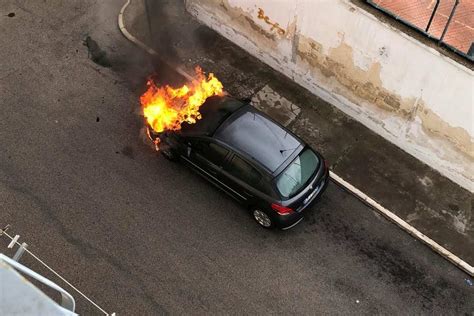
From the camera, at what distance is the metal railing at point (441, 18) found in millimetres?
9508

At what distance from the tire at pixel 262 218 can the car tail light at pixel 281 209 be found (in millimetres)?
334

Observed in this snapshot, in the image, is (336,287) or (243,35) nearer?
(336,287)

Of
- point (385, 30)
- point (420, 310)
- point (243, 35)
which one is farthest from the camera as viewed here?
point (243, 35)

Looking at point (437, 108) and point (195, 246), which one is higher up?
point (437, 108)

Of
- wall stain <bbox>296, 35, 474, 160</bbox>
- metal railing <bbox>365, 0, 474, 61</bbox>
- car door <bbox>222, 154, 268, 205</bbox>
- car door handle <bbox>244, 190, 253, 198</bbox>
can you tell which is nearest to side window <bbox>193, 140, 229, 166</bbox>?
car door <bbox>222, 154, 268, 205</bbox>

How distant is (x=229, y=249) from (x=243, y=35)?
598 cm

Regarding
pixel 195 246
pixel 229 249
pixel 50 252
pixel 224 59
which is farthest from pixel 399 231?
pixel 50 252

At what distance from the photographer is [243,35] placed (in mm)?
13008

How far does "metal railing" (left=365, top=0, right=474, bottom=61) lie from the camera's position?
374 inches

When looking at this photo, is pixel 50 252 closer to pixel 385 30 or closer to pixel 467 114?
pixel 385 30

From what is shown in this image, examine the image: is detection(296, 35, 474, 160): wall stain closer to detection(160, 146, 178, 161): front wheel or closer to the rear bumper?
the rear bumper

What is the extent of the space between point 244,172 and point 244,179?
0.15 meters

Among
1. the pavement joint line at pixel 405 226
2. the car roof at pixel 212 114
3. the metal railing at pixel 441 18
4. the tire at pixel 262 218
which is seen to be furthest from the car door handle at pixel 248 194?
the metal railing at pixel 441 18

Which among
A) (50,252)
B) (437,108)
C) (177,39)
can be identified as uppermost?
(437,108)
